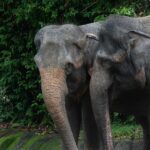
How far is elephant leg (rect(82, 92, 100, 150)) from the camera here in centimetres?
616

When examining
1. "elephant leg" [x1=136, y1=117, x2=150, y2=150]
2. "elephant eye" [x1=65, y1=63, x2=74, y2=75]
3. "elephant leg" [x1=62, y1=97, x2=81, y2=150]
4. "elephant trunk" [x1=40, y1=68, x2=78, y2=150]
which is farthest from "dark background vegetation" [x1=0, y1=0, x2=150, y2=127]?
"elephant trunk" [x1=40, y1=68, x2=78, y2=150]

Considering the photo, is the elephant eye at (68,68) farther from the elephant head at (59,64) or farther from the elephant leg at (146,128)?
the elephant leg at (146,128)

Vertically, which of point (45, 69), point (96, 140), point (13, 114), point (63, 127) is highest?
point (45, 69)

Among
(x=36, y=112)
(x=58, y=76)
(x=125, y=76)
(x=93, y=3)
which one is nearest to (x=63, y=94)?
(x=58, y=76)

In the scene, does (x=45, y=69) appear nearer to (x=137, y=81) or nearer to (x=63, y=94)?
Answer: (x=63, y=94)

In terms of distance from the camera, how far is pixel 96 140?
6.32m

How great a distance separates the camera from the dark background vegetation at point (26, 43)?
9.13 m

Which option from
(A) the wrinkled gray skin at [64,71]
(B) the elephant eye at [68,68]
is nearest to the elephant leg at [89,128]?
(A) the wrinkled gray skin at [64,71]

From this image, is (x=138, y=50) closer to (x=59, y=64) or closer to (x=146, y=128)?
(x=59, y=64)

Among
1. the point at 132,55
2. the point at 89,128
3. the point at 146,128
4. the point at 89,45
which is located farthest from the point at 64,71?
the point at 146,128

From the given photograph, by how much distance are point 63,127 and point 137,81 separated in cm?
71

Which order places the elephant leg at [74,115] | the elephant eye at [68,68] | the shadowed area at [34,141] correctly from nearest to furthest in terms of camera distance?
the elephant eye at [68,68]
the elephant leg at [74,115]
the shadowed area at [34,141]

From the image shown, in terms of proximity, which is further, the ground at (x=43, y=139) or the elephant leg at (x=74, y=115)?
the ground at (x=43, y=139)

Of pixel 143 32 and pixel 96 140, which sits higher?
pixel 143 32
